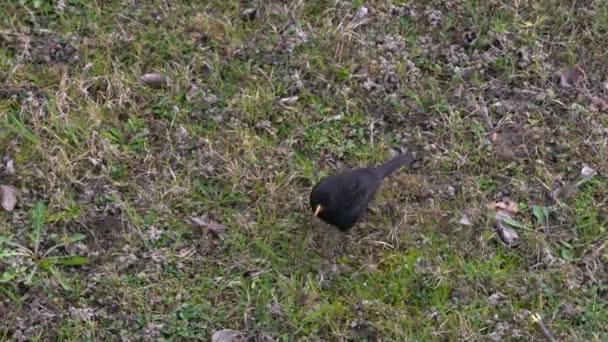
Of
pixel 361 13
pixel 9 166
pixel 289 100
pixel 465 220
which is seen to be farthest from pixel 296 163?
pixel 9 166

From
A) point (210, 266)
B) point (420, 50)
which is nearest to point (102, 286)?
point (210, 266)

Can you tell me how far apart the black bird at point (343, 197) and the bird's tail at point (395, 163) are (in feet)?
0.40

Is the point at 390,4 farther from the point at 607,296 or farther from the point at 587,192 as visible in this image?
the point at 607,296

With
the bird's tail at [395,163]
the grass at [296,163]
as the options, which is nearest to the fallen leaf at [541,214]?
the grass at [296,163]

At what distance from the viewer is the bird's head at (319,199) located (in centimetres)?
394

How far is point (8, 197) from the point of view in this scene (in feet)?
13.1

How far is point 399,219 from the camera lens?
417cm

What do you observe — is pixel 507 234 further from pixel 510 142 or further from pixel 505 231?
pixel 510 142

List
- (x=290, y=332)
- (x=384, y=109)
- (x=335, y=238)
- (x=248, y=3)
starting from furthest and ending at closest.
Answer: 1. (x=248, y=3)
2. (x=384, y=109)
3. (x=335, y=238)
4. (x=290, y=332)

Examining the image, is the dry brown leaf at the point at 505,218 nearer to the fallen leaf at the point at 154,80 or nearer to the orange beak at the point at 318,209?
the orange beak at the point at 318,209

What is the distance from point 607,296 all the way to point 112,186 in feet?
7.56

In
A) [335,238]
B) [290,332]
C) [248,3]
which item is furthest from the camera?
[248,3]

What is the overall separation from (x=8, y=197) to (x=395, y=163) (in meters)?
1.80

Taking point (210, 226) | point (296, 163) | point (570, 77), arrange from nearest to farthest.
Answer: point (210, 226) → point (296, 163) → point (570, 77)
